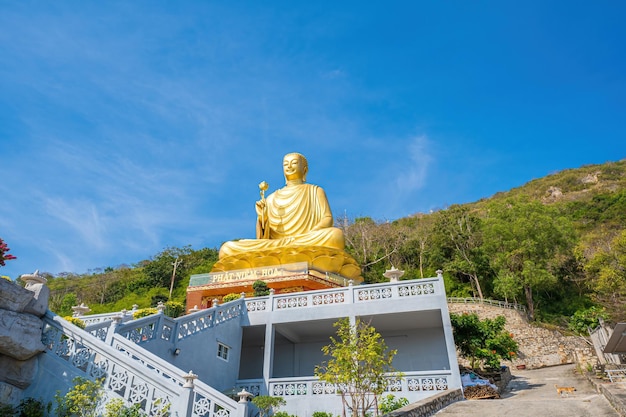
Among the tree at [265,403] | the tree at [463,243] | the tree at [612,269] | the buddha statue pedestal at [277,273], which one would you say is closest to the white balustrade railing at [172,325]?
the tree at [265,403]

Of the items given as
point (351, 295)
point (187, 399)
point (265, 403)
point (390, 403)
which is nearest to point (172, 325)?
point (265, 403)

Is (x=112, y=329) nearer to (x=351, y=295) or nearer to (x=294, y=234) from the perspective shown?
(x=351, y=295)

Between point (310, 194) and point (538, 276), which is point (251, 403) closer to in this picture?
point (310, 194)

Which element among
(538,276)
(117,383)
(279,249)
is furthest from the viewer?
(538,276)

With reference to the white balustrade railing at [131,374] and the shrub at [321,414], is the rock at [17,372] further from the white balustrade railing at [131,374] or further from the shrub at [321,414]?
the shrub at [321,414]

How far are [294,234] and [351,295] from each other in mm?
9023

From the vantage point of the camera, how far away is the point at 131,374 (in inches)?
233

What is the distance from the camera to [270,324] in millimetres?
11867

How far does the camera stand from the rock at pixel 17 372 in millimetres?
6129

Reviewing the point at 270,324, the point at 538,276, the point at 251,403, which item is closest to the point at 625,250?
the point at 538,276

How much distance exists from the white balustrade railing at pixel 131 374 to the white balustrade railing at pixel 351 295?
18.6ft

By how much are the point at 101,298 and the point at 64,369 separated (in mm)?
34931

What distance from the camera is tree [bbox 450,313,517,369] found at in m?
13.2

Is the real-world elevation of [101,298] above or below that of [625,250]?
above
